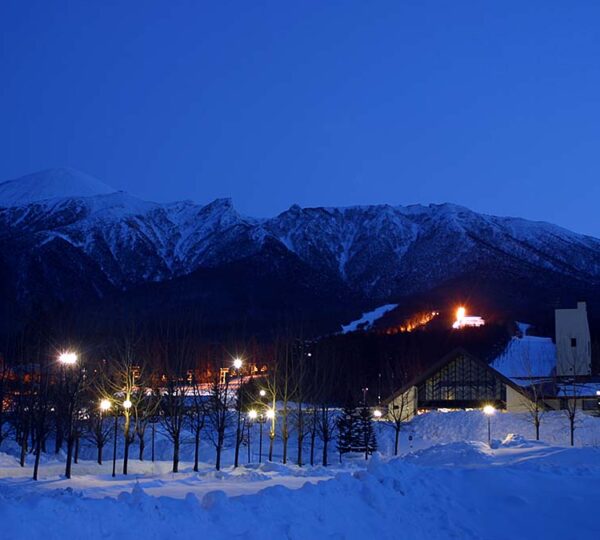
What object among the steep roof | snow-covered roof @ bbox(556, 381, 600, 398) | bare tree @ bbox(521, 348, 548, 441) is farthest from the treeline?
snow-covered roof @ bbox(556, 381, 600, 398)

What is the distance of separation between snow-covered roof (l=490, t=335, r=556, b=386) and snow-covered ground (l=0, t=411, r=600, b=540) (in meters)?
32.2

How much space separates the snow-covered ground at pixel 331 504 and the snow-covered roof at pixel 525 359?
32231 mm

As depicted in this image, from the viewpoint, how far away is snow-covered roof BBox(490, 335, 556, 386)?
190ft

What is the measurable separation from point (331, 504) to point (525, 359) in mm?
48238

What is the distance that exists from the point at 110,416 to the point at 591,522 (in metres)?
39.1

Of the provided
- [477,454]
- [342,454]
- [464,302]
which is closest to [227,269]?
[464,302]

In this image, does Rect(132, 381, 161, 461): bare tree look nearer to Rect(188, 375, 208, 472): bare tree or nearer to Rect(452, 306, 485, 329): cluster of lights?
Rect(188, 375, 208, 472): bare tree

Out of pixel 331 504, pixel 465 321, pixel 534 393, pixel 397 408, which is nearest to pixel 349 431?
pixel 397 408

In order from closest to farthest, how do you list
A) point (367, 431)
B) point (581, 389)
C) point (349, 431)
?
point (367, 431) → point (349, 431) → point (581, 389)

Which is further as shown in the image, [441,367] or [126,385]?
[441,367]

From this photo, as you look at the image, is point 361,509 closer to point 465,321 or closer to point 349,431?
point 349,431

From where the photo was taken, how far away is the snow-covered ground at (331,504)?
36.2 ft

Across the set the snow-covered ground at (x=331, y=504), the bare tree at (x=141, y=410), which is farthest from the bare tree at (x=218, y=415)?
the snow-covered ground at (x=331, y=504)

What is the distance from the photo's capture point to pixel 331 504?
557 inches
